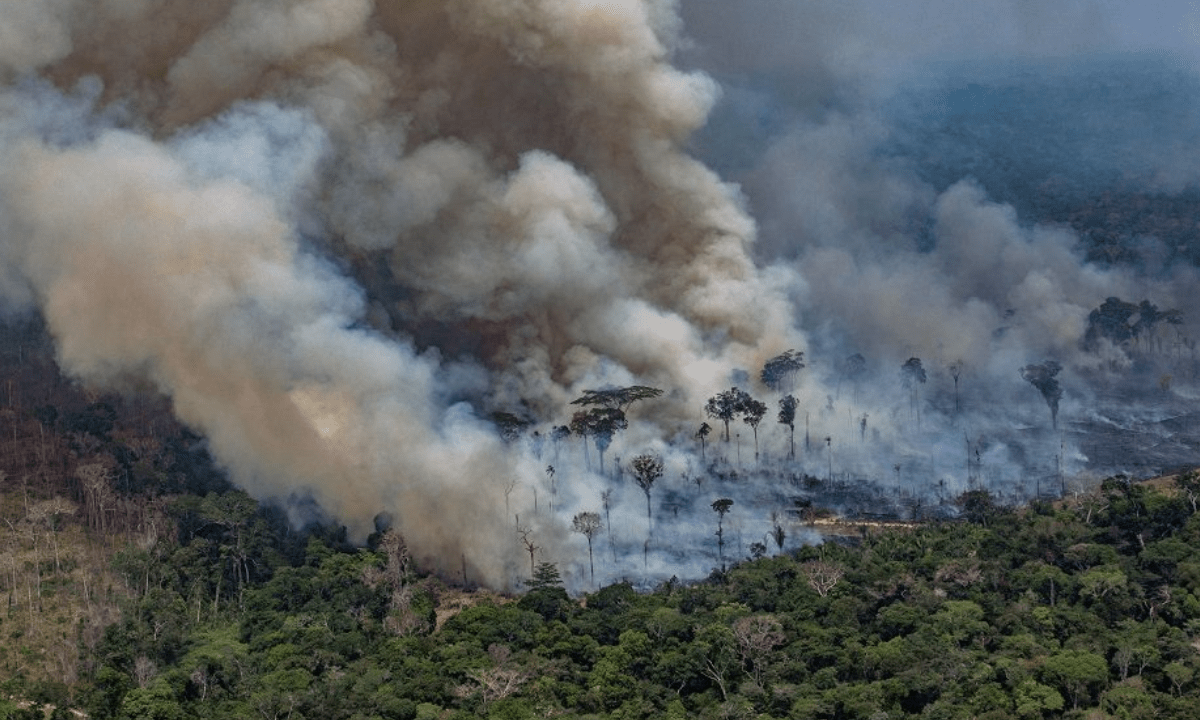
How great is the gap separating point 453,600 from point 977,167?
71912mm

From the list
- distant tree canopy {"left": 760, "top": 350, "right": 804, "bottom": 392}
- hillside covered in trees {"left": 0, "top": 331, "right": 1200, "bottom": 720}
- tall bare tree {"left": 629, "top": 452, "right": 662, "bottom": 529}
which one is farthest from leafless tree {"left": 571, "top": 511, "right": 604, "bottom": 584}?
distant tree canopy {"left": 760, "top": 350, "right": 804, "bottom": 392}

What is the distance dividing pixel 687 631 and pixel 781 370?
27.0m

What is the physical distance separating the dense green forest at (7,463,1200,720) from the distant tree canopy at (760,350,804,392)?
48.2 ft

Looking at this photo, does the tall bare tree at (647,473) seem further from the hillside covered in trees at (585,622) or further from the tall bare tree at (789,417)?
the tall bare tree at (789,417)

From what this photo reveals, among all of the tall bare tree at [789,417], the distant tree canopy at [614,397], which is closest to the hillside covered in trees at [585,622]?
the tall bare tree at [789,417]

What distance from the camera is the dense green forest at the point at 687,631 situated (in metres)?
56.9

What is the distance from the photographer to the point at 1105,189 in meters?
125

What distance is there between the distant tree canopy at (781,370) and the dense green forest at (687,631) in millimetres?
14683

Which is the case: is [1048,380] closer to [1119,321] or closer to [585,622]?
[1119,321]

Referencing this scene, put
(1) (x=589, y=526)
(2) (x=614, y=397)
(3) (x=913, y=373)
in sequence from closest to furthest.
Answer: (1) (x=589, y=526) → (2) (x=614, y=397) → (3) (x=913, y=373)

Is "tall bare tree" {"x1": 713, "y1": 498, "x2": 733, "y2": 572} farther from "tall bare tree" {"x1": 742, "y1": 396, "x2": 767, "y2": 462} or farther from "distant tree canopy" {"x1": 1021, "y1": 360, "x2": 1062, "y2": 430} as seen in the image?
"distant tree canopy" {"x1": 1021, "y1": 360, "x2": 1062, "y2": 430}

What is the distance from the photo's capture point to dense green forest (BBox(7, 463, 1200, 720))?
5691cm

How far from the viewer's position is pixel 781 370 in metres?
86.6

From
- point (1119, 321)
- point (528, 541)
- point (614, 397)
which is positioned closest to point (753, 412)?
point (614, 397)
